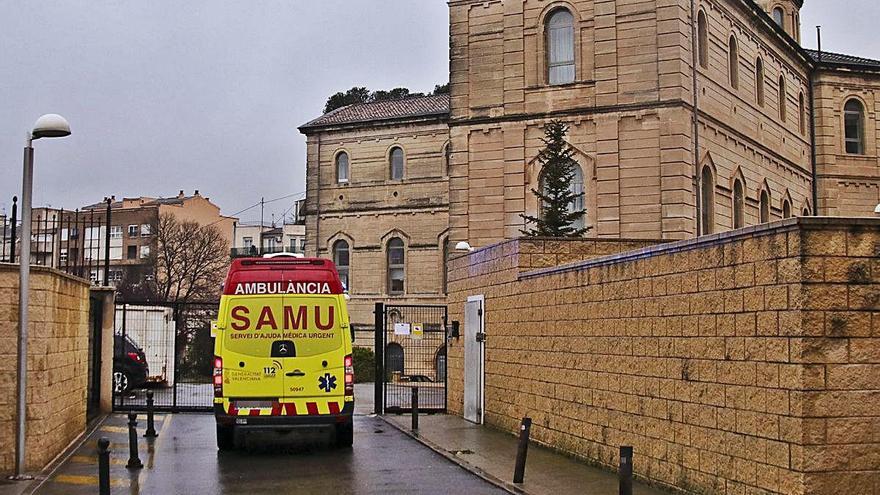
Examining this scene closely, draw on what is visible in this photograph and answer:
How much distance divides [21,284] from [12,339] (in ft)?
2.61

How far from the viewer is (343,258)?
58.6m

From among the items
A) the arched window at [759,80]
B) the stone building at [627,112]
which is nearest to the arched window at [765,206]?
the stone building at [627,112]

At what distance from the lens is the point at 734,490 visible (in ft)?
35.6

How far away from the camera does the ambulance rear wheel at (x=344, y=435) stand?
17.5 metres

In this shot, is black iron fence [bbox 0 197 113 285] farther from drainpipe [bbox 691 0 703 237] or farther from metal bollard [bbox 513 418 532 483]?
drainpipe [bbox 691 0 703 237]

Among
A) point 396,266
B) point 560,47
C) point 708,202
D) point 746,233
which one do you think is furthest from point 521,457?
point 396,266


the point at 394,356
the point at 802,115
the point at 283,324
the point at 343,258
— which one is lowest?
the point at 394,356

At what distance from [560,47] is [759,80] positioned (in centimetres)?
983

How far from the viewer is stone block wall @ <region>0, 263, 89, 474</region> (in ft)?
45.0

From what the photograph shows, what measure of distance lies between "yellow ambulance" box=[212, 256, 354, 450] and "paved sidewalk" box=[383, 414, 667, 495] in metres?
2.05

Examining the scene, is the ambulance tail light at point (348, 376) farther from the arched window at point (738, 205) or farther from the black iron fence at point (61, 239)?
the arched window at point (738, 205)

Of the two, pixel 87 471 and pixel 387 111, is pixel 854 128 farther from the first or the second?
pixel 87 471

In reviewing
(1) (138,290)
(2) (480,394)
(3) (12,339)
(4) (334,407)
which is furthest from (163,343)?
(1) (138,290)

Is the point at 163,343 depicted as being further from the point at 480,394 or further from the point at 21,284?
the point at 21,284
